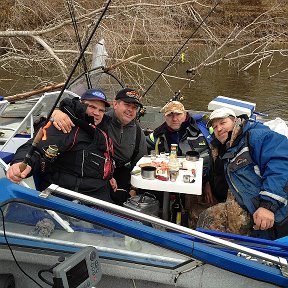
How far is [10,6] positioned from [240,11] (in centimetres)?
2365

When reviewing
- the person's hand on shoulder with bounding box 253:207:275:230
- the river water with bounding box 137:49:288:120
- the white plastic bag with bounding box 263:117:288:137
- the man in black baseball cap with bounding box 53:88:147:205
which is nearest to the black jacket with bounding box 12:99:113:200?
the man in black baseball cap with bounding box 53:88:147:205

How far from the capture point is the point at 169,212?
160 inches

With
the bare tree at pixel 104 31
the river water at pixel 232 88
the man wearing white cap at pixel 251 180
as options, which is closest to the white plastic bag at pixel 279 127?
the man wearing white cap at pixel 251 180

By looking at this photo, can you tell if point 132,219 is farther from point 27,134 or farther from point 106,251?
point 27,134

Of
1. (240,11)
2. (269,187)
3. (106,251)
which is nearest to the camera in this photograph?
(106,251)

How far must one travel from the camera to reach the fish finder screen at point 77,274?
6.16ft

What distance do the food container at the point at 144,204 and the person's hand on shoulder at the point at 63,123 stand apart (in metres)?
0.91

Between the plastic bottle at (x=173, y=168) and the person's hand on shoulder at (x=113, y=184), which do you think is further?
the person's hand on shoulder at (x=113, y=184)

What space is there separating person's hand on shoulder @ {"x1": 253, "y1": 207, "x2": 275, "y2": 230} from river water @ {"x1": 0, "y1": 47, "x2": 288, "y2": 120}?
996 centimetres

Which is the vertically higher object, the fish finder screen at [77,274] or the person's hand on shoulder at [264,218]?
the fish finder screen at [77,274]

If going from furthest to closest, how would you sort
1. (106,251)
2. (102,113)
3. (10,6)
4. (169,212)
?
(10,6) < (169,212) < (102,113) < (106,251)

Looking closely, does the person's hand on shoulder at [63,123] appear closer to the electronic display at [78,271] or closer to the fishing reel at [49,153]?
the fishing reel at [49,153]

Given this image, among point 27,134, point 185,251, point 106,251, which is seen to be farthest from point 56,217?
point 27,134

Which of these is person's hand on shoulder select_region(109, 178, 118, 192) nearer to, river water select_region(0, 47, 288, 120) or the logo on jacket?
the logo on jacket
